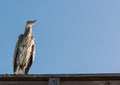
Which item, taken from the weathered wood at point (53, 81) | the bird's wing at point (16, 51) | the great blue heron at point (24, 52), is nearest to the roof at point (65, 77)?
the weathered wood at point (53, 81)

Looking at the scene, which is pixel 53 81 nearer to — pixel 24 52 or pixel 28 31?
pixel 24 52

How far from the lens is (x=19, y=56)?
15680 mm

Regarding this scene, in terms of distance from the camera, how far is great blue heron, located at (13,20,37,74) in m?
15.2

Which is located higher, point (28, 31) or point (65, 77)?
point (28, 31)

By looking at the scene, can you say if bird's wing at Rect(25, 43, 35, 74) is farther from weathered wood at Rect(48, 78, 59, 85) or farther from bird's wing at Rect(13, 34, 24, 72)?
weathered wood at Rect(48, 78, 59, 85)

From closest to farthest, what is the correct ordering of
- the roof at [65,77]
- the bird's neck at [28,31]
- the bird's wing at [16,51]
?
the roof at [65,77] → the bird's wing at [16,51] → the bird's neck at [28,31]

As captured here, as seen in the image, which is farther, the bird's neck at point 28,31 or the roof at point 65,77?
the bird's neck at point 28,31

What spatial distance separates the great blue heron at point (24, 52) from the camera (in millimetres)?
15250

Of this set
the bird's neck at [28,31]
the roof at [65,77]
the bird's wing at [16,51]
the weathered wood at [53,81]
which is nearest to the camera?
the roof at [65,77]

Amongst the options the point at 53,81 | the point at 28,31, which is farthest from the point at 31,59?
the point at 53,81

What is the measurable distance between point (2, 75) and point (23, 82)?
21.4 inches

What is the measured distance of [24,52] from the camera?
1585 cm

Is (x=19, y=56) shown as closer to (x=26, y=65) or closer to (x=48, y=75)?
(x=26, y=65)

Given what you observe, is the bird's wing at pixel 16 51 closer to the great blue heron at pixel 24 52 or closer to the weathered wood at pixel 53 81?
the great blue heron at pixel 24 52
